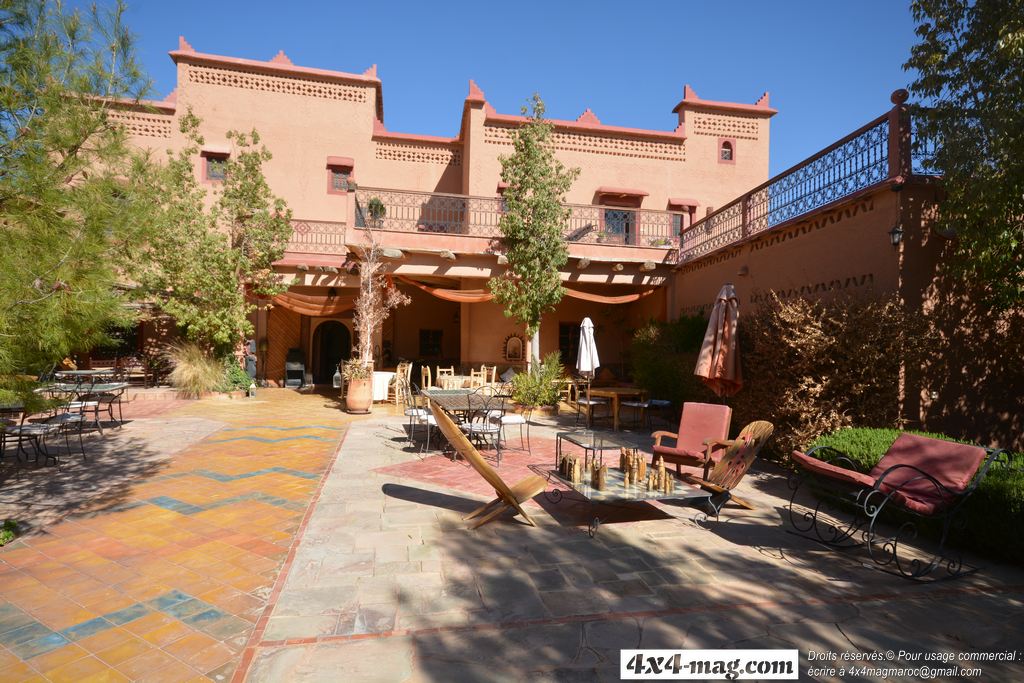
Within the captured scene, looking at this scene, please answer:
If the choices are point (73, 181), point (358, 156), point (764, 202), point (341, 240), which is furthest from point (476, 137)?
point (73, 181)

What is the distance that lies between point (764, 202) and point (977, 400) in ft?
15.2

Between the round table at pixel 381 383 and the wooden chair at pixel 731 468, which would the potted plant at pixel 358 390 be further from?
the wooden chair at pixel 731 468

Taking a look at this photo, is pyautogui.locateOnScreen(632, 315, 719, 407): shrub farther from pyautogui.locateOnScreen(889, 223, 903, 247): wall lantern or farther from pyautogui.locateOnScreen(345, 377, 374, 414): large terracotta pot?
pyautogui.locateOnScreen(345, 377, 374, 414): large terracotta pot

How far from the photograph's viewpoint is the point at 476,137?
1511cm

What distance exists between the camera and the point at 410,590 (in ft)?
10.5

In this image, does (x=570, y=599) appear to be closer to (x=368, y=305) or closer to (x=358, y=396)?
(x=358, y=396)

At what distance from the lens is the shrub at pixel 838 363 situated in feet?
18.6

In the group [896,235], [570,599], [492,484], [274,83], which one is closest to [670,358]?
[896,235]

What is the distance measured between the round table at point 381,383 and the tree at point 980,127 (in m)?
10.5

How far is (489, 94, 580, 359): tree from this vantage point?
11.5 meters

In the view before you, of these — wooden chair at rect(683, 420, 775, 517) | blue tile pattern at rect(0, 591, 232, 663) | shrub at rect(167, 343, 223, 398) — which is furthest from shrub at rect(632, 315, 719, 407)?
shrub at rect(167, 343, 223, 398)

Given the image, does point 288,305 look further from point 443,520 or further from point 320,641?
point 320,641

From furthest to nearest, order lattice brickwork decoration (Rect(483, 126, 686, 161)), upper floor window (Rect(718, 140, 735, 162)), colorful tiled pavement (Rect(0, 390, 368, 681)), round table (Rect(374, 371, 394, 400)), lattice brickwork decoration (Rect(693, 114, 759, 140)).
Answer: upper floor window (Rect(718, 140, 735, 162))
lattice brickwork decoration (Rect(693, 114, 759, 140))
lattice brickwork decoration (Rect(483, 126, 686, 161))
round table (Rect(374, 371, 394, 400))
colorful tiled pavement (Rect(0, 390, 368, 681))

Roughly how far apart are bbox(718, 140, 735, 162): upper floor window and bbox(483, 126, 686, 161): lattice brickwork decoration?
1.37 meters
